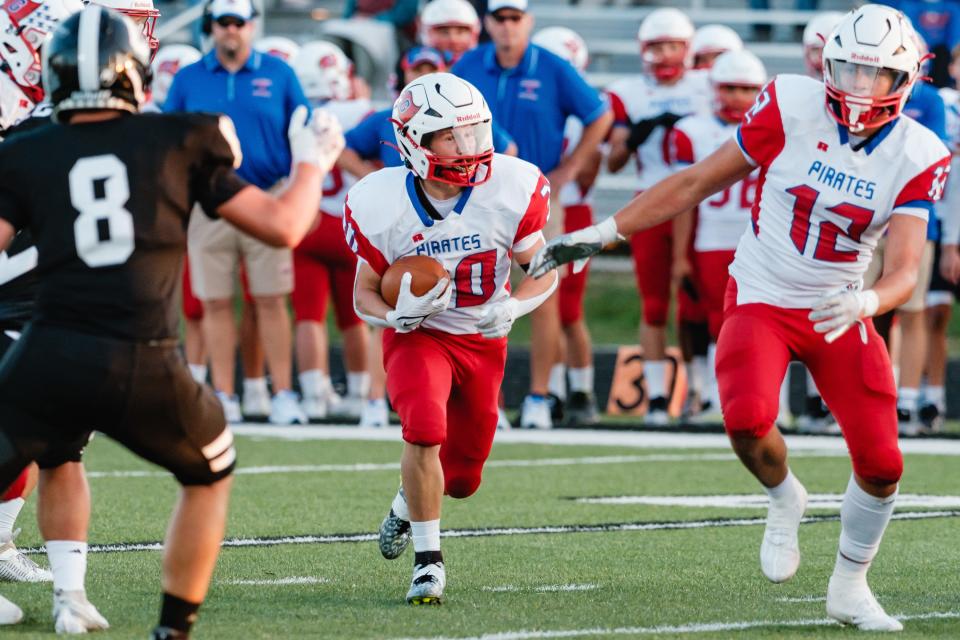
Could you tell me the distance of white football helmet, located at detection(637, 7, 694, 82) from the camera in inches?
397

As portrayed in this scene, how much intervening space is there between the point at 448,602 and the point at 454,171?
125 centimetres

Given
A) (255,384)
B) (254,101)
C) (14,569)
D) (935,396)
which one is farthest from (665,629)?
(935,396)

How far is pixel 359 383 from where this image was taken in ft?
33.4

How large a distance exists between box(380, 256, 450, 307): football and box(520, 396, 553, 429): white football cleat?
4.28 metres

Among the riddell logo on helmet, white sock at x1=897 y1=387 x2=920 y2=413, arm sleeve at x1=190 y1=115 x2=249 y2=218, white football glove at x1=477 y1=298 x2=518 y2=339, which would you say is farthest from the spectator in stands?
arm sleeve at x1=190 y1=115 x2=249 y2=218

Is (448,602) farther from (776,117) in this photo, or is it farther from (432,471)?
→ (776,117)

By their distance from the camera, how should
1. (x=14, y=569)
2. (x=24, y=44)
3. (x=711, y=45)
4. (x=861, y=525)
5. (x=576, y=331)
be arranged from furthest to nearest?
(x=711, y=45), (x=576, y=331), (x=14, y=569), (x=24, y=44), (x=861, y=525)

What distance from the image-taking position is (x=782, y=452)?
477 cm

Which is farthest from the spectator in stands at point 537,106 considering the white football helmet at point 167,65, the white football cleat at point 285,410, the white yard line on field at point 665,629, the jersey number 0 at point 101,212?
the jersey number 0 at point 101,212

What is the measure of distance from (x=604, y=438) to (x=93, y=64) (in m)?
5.80

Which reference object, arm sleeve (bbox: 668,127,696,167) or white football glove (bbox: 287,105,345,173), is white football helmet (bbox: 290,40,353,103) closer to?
arm sleeve (bbox: 668,127,696,167)

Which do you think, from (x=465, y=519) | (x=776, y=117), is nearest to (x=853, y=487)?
(x=776, y=117)

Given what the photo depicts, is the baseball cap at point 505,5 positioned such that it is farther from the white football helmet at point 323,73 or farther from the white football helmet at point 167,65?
the white football helmet at point 167,65

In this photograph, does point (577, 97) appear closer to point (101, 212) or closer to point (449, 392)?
point (449, 392)
